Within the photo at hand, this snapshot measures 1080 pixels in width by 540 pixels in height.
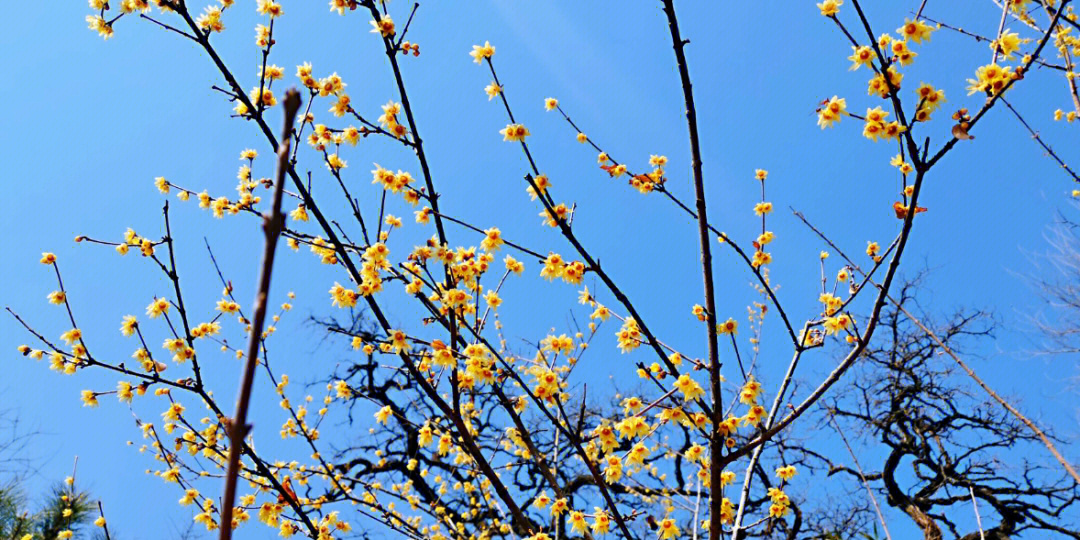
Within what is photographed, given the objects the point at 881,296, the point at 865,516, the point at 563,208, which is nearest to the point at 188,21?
the point at 563,208

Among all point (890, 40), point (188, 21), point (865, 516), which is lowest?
point (890, 40)

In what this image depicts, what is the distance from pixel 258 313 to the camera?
1.36ft

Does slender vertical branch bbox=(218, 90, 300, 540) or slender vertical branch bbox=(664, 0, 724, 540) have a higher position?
slender vertical branch bbox=(664, 0, 724, 540)

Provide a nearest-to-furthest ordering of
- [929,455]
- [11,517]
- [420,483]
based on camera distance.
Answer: [11,517], [929,455], [420,483]

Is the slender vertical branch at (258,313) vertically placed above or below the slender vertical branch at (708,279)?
below

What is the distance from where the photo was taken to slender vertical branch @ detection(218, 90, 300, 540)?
14.2 inches

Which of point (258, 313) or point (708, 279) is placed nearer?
point (258, 313)

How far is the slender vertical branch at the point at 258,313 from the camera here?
0.36 meters

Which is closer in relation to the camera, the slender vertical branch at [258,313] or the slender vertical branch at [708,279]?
the slender vertical branch at [258,313]

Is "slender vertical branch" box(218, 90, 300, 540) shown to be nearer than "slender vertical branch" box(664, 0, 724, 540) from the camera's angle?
Yes

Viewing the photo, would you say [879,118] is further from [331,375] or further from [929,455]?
[331,375]

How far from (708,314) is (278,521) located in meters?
2.36

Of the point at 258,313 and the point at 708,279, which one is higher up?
the point at 708,279

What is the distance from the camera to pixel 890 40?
222cm
